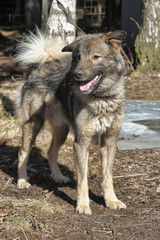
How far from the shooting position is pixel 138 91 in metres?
9.71

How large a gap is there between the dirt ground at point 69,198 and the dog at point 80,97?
8.4 inches

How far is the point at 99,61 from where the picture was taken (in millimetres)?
4441

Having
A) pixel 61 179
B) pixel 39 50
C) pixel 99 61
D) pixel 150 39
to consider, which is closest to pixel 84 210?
pixel 61 179

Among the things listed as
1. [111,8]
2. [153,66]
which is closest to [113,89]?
[153,66]

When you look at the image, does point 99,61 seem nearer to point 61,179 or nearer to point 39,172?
point 61,179

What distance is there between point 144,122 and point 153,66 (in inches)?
153

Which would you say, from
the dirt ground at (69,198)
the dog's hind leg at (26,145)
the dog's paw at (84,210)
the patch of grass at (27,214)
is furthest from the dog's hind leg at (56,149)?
the dog's paw at (84,210)

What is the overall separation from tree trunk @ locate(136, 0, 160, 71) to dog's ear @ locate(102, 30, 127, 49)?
21.5ft

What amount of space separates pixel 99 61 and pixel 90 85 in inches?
10.4

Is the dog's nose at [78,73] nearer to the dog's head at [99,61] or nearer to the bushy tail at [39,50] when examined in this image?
the dog's head at [99,61]

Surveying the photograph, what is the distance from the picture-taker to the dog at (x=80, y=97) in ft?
14.7

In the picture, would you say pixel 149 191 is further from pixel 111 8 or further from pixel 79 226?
pixel 111 8

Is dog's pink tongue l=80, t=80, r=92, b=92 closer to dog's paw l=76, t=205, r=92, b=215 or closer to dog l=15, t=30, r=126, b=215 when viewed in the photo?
dog l=15, t=30, r=126, b=215

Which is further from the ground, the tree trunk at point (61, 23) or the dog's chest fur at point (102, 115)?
the tree trunk at point (61, 23)
